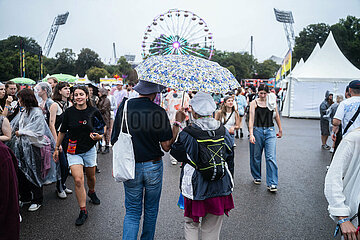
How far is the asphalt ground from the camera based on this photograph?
3.45 meters

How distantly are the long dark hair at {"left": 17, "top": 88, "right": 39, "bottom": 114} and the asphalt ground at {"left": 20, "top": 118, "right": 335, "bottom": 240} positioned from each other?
5.13ft

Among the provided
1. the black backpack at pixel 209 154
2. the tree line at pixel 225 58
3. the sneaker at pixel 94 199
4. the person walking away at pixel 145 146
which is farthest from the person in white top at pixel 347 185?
the tree line at pixel 225 58

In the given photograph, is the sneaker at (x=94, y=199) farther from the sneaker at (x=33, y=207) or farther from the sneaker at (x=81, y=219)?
the sneaker at (x=33, y=207)

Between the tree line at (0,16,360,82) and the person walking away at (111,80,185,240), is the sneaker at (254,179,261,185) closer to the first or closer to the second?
the person walking away at (111,80,185,240)

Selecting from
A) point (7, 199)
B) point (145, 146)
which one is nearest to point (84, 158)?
point (145, 146)

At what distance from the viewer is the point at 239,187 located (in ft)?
16.9

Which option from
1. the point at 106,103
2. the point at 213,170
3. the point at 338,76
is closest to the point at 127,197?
the point at 213,170

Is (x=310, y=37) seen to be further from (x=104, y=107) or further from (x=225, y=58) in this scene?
(x=104, y=107)

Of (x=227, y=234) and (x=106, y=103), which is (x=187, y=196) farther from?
(x=106, y=103)

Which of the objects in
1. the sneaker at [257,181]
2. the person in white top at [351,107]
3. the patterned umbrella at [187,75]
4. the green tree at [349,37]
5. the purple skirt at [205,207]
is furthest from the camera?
the green tree at [349,37]

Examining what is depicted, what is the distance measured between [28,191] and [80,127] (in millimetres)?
1405

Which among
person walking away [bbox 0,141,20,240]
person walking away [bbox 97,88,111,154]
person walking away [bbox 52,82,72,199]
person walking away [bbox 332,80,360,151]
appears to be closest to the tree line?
person walking away [bbox 97,88,111,154]

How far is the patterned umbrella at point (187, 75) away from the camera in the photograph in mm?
2377

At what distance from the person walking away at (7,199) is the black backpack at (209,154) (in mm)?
1397
